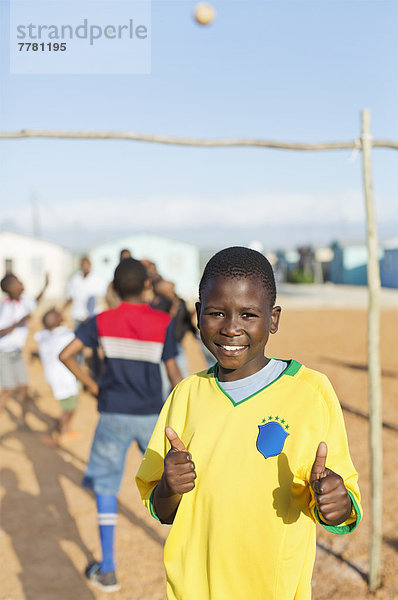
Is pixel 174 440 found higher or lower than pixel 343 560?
higher

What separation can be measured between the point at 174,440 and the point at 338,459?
1.51 feet

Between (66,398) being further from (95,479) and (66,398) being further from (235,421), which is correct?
(235,421)

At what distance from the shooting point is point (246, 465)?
1700 millimetres

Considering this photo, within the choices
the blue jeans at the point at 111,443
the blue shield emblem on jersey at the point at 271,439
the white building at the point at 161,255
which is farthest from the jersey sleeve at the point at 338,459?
the white building at the point at 161,255

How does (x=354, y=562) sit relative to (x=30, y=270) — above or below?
below

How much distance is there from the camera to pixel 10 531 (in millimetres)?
4539

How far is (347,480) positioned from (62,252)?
3988cm

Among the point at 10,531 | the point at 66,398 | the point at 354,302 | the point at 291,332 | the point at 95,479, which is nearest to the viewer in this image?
the point at 95,479

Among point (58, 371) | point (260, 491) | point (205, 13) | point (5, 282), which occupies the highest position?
point (205, 13)

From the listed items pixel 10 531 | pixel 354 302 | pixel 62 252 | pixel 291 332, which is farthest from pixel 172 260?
pixel 10 531

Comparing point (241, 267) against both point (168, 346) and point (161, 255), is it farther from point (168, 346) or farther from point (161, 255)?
point (161, 255)

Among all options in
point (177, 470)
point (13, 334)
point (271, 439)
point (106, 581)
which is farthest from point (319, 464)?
point (13, 334)

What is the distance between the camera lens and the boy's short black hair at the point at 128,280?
148 inches

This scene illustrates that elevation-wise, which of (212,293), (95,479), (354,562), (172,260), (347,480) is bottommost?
(354,562)
